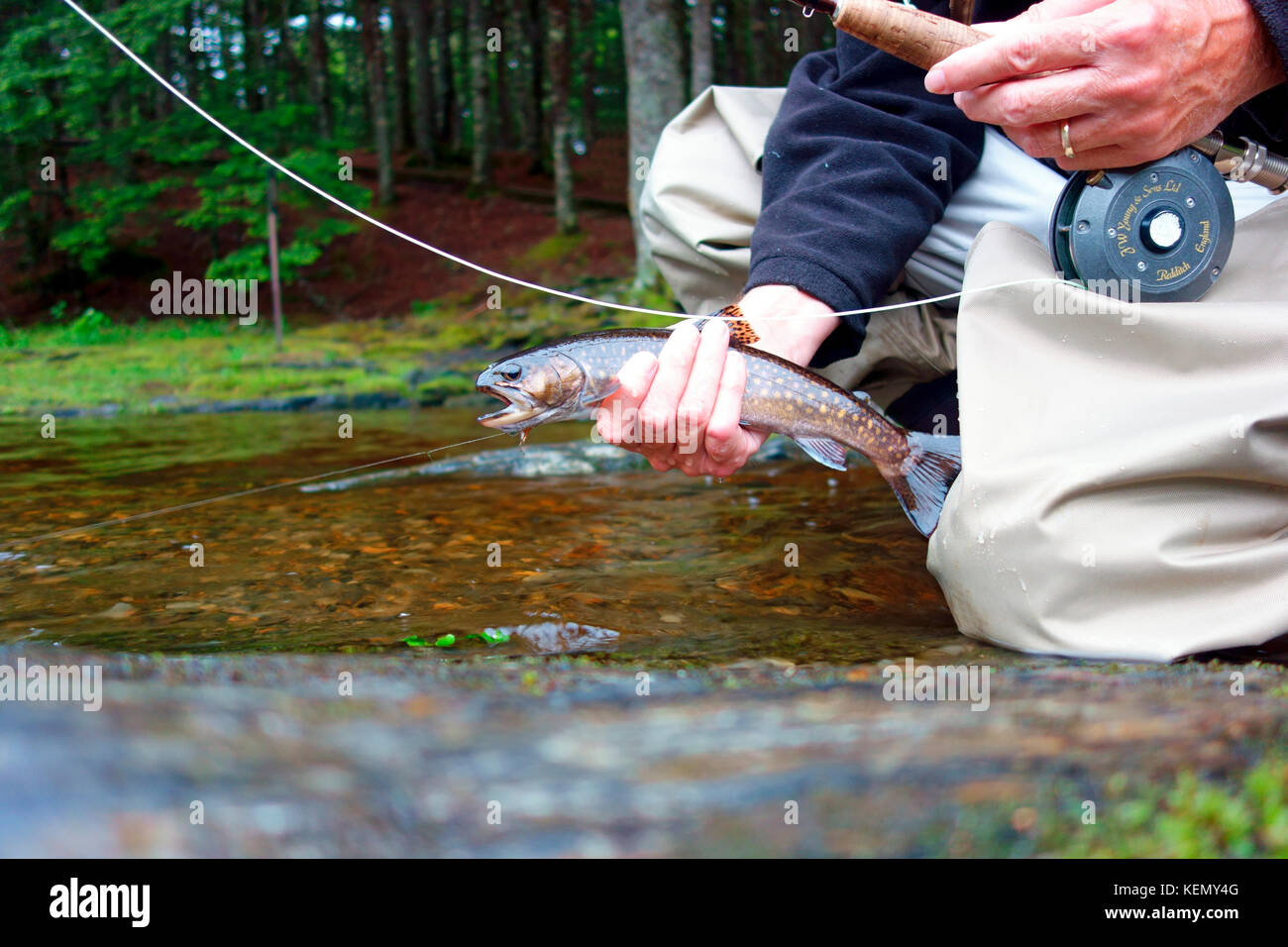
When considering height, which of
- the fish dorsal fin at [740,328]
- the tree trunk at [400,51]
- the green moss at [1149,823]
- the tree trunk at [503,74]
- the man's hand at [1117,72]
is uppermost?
the tree trunk at [503,74]

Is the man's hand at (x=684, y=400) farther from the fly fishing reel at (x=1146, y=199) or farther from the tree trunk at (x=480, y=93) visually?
the tree trunk at (x=480, y=93)

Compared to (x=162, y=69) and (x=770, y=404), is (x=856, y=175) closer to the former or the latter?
(x=770, y=404)

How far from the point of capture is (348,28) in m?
35.0

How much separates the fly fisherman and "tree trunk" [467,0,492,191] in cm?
1921

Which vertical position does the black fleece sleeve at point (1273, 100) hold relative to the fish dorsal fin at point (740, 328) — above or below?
above

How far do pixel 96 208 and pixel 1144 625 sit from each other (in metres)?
21.0

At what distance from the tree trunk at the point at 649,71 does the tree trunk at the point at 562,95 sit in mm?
4930

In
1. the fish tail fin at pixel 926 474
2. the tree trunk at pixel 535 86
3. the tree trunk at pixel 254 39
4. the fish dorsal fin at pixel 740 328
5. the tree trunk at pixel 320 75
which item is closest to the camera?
the fish dorsal fin at pixel 740 328

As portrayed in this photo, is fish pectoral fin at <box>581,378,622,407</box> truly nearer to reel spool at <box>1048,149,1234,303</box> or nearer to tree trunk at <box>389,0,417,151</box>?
reel spool at <box>1048,149,1234,303</box>

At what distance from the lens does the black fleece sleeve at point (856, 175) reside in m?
2.85

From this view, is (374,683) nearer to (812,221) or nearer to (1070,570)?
(1070,570)

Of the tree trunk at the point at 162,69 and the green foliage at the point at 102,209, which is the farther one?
the tree trunk at the point at 162,69

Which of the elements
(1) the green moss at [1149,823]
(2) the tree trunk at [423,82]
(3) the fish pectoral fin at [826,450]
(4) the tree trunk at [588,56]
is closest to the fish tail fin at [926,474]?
(3) the fish pectoral fin at [826,450]
